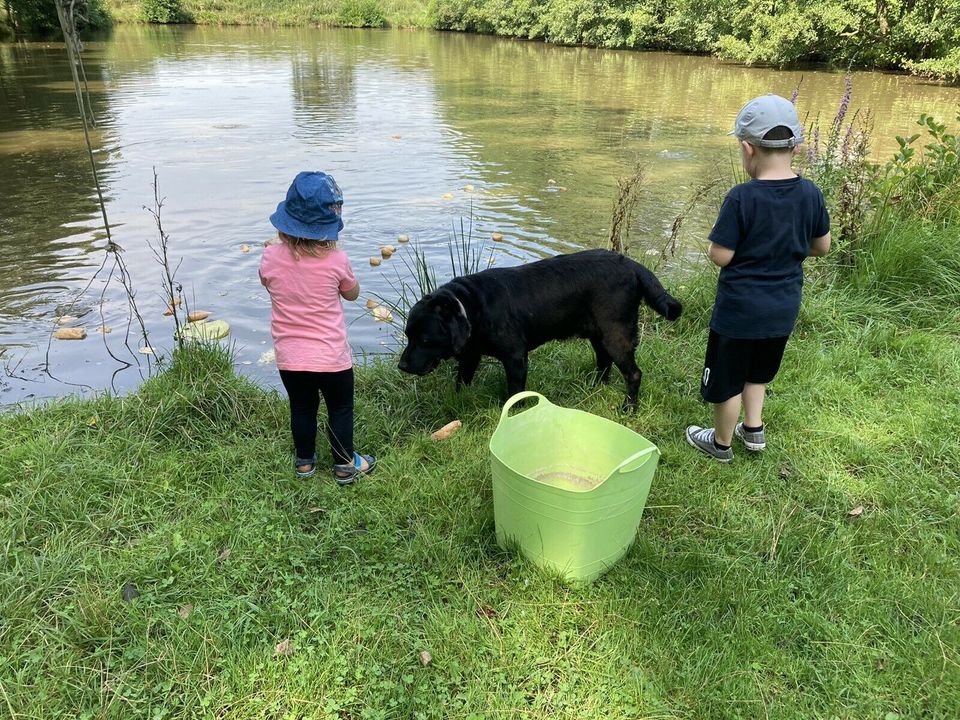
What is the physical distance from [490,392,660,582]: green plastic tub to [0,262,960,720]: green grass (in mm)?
142

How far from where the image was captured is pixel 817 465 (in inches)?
135

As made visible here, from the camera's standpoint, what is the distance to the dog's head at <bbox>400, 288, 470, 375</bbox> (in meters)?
3.67

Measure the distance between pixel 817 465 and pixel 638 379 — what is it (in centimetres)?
115

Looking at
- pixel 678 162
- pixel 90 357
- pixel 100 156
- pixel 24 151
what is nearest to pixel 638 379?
pixel 90 357

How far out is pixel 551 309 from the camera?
396cm

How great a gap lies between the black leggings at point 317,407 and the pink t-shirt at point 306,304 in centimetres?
10

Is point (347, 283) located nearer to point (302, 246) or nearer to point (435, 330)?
point (302, 246)

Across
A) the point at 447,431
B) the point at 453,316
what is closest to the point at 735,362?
the point at 453,316

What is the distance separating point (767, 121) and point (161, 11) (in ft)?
199

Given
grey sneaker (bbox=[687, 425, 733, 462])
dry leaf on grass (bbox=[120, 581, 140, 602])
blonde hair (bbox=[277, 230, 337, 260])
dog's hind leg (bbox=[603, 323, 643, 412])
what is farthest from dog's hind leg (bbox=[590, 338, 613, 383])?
dry leaf on grass (bbox=[120, 581, 140, 602])

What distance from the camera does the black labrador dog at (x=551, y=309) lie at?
3865 millimetres

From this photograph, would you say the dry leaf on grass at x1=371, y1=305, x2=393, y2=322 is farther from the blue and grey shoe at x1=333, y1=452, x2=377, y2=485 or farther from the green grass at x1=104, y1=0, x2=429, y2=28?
the green grass at x1=104, y1=0, x2=429, y2=28

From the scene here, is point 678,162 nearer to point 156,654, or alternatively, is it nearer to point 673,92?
point 673,92

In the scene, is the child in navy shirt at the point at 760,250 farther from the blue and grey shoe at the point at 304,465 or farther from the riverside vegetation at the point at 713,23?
the riverside vegetation at the point at 713,23
